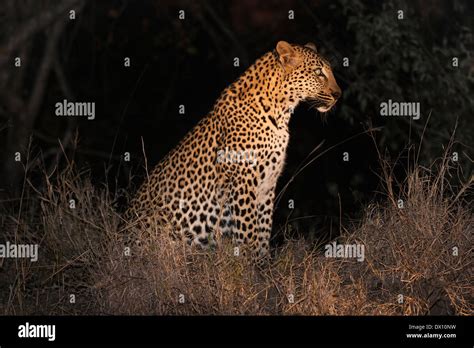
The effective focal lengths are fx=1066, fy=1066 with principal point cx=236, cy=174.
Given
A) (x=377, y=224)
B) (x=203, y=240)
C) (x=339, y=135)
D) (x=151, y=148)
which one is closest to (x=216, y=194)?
(x=203, y=240)

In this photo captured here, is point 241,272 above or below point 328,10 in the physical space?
below

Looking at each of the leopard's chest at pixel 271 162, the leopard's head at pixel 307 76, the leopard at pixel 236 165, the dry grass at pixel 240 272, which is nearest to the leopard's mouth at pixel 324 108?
the leopard's head at pixel 307 76

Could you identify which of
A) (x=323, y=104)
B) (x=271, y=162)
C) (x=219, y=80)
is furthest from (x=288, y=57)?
(x=219, y=80)

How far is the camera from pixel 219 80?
16.3 metres

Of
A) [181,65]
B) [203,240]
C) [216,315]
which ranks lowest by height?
[216,315]

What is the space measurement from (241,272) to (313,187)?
732 cm

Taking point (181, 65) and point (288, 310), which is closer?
point (288, 310)

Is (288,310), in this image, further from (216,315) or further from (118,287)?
(118,287)

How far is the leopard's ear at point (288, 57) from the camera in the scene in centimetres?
906

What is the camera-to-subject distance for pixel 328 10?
13727 millimetres

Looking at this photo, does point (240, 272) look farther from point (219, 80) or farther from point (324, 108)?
point (219, 80)

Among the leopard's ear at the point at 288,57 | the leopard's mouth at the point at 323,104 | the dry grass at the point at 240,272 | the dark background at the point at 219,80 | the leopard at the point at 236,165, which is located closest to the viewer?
the dry grass at the point at 240,272

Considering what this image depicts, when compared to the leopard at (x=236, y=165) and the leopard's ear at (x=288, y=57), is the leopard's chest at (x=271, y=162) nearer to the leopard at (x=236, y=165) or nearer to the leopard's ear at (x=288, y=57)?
the leopard at (x=236, y=165)

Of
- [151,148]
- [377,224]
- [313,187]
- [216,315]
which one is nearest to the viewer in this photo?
[216,315]
